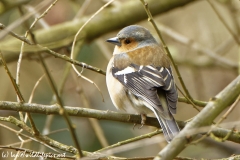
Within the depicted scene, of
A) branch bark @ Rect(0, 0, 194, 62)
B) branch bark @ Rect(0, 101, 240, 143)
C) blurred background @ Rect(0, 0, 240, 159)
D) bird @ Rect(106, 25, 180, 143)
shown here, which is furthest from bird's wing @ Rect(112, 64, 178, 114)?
branch bark @ Rect(0, 0, 194, 62)

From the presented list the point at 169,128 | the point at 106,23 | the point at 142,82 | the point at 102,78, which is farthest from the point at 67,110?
the point at 102,78

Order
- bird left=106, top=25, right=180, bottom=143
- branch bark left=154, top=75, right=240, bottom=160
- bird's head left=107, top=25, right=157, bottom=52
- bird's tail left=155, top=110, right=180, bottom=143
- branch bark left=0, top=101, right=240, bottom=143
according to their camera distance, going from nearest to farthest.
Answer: branch bark left=154, top=75, right=240, bottom=160
branch bark left=0, top=101, right=240, bottom=143
bird's tail left=155, top=110, right=180, bottom=143
bird left=106, top=25, right=180, bottom=143
bird's head left=107, top=25, right=157, bottom=52

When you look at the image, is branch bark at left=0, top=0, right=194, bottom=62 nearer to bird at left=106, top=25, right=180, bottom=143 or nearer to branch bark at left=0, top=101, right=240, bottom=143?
bird at left=106, top=25, right=180, bottom=143

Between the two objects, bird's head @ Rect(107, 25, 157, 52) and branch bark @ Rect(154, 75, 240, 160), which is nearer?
branch bark @ Rect(154, 75, 240, 160)

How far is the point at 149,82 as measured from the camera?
12.8ft

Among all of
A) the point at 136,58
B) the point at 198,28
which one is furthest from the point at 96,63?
the point at 136,58

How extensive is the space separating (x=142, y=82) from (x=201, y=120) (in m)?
1.48

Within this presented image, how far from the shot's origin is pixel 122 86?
407 cm

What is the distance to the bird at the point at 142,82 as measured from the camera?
360 centimetres

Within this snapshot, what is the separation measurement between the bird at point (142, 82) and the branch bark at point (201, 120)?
0.70 metres

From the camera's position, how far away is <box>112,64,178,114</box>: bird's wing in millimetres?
3648

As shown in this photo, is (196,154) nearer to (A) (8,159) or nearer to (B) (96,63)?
(B) (96,63)

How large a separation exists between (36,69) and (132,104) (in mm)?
2975

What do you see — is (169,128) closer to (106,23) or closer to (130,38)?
(130,38)
